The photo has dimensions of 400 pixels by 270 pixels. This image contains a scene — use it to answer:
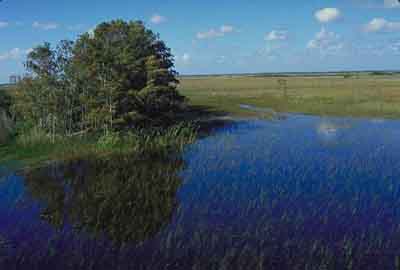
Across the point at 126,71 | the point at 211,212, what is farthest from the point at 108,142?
the point at 211,212

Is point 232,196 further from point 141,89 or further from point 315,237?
point 141,89

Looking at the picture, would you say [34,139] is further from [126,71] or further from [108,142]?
[126,71]

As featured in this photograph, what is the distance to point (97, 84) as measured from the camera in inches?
1053

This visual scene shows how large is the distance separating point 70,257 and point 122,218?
2933 mm

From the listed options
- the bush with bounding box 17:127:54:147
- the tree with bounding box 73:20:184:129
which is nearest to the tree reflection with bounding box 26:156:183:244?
the bush with bounding box 17:127:54:147

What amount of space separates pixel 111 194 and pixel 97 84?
42.6 ft

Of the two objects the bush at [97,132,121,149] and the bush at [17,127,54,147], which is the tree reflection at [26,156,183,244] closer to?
the bush at [97,132,121,149]

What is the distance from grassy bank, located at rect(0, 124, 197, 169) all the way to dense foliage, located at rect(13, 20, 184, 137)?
1286mm

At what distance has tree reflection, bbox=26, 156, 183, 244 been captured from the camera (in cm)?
1260

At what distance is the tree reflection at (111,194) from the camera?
12.6 meters

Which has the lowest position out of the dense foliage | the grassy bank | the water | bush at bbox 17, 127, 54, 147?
the water

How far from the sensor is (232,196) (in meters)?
15.2

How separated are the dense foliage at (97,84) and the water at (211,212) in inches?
259

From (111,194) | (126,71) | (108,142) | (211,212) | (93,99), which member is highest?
(126,71)
